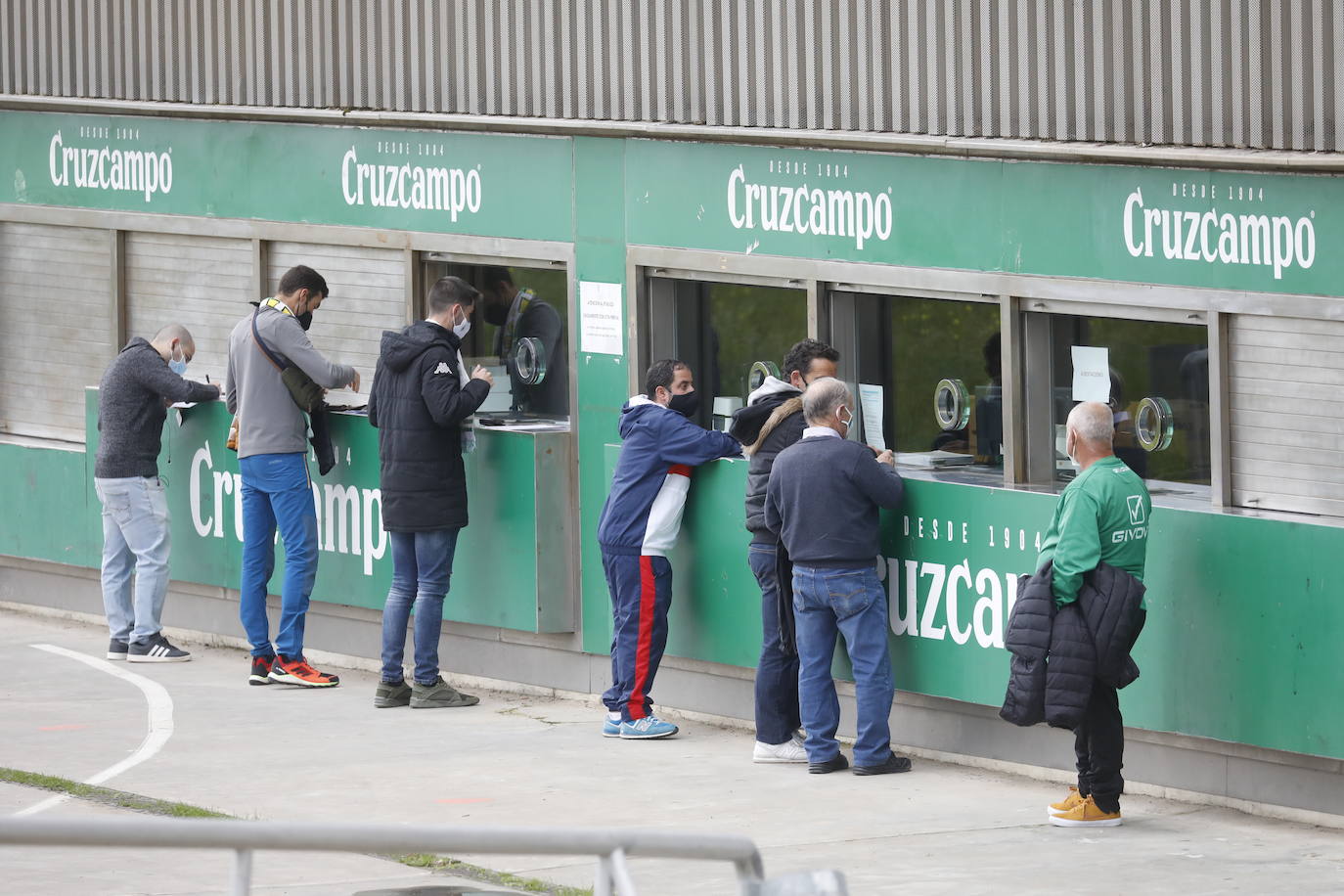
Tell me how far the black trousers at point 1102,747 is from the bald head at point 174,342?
5.75 m

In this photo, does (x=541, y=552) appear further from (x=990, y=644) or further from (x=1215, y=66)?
(x=1215, y=66)

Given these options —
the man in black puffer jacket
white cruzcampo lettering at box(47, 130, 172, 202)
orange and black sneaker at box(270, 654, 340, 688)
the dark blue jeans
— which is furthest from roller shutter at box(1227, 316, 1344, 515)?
white cruzcampo lettering at box(47, 130, 172, 202)

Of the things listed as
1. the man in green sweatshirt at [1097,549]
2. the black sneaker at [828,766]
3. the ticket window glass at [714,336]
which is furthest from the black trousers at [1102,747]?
the ticket window glass at [714,336]

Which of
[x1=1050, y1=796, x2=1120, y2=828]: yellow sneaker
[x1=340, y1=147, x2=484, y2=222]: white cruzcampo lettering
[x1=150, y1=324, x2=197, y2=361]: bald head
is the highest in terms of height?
[x1=340, y1=147, x2=484, y2=222]: white cruzcampo lettering

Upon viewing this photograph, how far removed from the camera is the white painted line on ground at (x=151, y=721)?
8.73 metres

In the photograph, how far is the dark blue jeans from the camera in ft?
31.5

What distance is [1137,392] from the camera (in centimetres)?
907

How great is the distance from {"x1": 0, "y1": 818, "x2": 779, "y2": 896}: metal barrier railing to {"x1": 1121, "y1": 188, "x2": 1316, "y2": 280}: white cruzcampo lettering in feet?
15.0

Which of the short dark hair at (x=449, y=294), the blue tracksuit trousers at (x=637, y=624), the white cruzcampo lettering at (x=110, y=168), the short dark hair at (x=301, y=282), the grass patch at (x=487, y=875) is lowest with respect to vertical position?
the grass patch at (x=487, y=875)

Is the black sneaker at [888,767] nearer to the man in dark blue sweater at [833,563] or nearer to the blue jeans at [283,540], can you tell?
the man in dark blue sweater at [833,563]

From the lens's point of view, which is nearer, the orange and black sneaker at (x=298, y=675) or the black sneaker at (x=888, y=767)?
the black sneaker at (x=888, y=767)

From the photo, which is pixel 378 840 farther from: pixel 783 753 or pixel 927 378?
pixel 927 378

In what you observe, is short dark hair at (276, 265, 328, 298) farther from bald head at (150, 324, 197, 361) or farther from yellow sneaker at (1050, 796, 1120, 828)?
yellow sneaker at (1050, 796, 1120, 828)

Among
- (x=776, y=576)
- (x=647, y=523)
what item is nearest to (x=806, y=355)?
(x=776, y=576)
